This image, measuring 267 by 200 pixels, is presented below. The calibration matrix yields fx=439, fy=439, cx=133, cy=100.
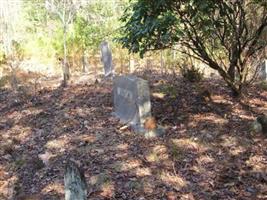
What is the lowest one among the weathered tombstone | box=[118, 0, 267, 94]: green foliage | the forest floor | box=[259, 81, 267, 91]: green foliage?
the forest floor

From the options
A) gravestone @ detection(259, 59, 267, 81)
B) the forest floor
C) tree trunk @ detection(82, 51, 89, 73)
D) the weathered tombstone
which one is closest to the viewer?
the weathered tombstone

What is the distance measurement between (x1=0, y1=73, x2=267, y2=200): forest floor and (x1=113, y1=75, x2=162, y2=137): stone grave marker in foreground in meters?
0.18

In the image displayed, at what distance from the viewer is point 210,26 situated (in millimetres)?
A: 7957

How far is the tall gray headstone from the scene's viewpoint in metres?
7.59

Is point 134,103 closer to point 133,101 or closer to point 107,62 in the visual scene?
point 133,101

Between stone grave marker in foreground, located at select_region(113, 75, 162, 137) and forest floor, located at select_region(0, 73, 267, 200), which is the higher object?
stone grave marker in foreground, located at select_region(113, 75, 162, 137)

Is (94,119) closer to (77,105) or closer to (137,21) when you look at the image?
(77,105)

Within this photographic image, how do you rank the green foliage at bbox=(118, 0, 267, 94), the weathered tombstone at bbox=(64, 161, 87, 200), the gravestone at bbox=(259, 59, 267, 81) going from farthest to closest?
1. the gravestone at bbox=(259, 59, 267, 81)
2. the green foliage at bbox=(118, 0, 267, 94)
3. the weathered tombstone at bbox=(64, 161, 87, 200)

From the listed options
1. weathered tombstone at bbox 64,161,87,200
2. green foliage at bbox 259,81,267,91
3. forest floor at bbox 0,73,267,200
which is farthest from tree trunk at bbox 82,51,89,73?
weathered tombstone at bbox 64,161,87,200

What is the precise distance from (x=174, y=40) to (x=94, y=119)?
2.35 metres

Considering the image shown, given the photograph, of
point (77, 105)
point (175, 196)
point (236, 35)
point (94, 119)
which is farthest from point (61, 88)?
point (175, 196)

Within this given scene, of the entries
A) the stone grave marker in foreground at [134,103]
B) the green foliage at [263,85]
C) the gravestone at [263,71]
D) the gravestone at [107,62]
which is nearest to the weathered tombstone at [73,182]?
the stone grave marker in foreground at [134,103]

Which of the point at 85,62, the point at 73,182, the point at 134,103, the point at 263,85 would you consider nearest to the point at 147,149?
the point at 134,103

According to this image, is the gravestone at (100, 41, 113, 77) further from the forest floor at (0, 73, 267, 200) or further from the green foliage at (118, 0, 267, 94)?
the green foliage at (118, 0, 267, 94)
